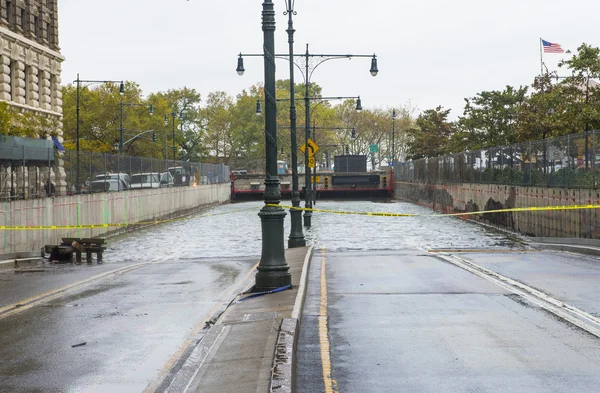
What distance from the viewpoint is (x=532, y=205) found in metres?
33.6

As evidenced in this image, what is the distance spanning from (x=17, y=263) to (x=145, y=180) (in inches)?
931

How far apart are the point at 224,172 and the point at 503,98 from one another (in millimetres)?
30603

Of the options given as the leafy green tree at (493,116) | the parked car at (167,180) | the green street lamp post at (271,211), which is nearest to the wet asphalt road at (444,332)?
the green street lamp post at (271,211)

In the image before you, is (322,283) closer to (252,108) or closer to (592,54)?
(592,54)

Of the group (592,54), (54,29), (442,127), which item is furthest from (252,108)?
(592,54)

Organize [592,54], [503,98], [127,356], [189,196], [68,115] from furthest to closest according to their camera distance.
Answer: [68,115]
[503,98]
[189,196]
[592,54]
[127,356]

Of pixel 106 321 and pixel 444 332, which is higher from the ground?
pixel 444 332

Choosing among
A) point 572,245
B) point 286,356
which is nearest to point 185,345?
→ point 286,356

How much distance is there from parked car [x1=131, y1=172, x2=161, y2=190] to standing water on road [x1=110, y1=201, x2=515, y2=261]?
2488 mm

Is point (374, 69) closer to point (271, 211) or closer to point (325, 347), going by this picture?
point (271, 211)

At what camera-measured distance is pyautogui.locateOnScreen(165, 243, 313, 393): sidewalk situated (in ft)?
26.8

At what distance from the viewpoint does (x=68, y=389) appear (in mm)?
8703

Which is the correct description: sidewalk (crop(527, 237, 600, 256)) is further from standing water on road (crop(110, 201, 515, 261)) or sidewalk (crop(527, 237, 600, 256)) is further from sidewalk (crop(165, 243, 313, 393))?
sidewalk (crop(165, 243, 313, 393))

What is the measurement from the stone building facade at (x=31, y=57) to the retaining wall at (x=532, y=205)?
2637cm
